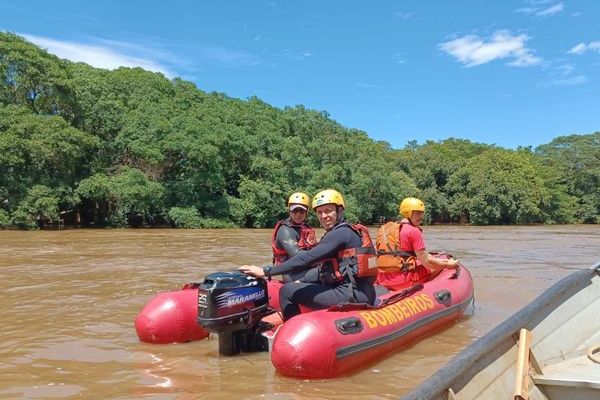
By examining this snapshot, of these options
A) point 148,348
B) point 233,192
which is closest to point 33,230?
point 233,192

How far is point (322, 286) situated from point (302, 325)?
1.91 feet

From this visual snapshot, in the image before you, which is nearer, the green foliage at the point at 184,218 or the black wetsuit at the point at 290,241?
the black wetsuit at the point at 290,241

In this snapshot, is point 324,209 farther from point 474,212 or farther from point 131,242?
point 474,212

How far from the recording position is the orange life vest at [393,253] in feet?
20.5

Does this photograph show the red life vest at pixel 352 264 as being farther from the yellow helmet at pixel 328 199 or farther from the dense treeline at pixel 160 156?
the dense treeline at pixel 160 156

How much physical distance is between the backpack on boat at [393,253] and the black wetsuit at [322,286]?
4.78 feet

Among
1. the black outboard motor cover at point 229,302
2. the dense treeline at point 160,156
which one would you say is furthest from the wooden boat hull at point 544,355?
the dense treeline at point 160,156

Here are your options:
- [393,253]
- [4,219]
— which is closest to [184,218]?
[4,219]

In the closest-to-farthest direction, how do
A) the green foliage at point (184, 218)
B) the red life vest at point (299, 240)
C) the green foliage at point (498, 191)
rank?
the red life vest at point (299, 240)
the green foliage at point (184, 218)
the green foliage at point (498, 191)

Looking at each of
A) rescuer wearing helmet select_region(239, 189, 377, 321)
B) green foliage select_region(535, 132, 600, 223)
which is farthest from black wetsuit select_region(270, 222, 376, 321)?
green foliage select_region(535, 132, 600, 223)

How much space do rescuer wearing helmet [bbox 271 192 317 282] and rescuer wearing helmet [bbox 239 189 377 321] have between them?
1.94ft

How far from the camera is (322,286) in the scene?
4.71 metres

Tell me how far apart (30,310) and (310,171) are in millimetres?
24875

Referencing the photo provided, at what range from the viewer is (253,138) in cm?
3041
